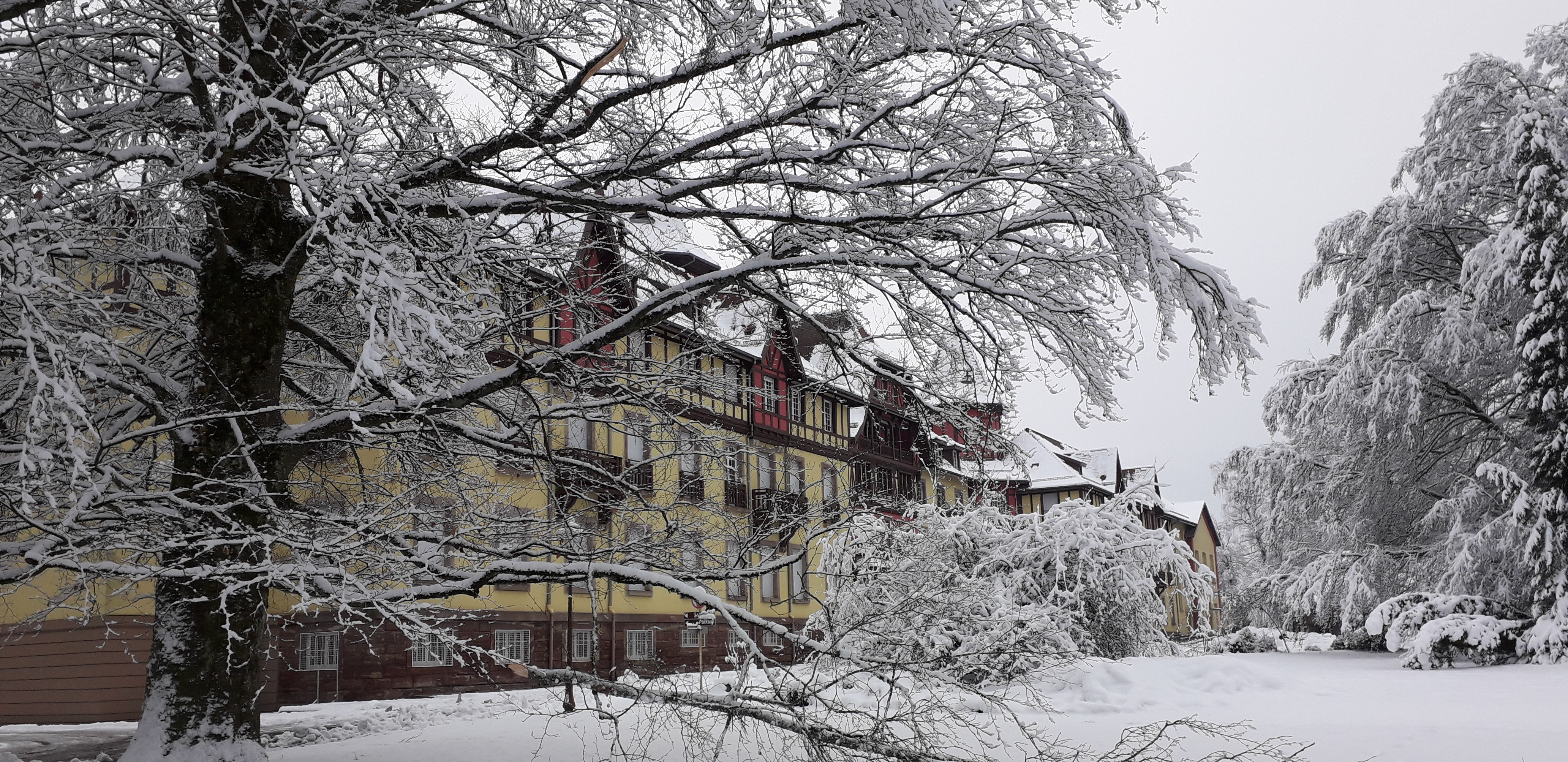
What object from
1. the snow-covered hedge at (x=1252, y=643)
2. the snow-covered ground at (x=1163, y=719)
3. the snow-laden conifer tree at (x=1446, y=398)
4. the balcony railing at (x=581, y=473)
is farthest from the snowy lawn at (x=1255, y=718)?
the snow-covered hedge at (x=1252, y=643)

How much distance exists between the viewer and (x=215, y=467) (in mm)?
5590

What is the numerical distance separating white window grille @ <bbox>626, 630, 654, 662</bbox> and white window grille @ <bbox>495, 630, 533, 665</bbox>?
2.98 meters

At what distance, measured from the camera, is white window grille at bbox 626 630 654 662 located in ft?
79.4

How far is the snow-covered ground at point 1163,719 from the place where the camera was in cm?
834

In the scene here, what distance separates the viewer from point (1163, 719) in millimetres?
10680

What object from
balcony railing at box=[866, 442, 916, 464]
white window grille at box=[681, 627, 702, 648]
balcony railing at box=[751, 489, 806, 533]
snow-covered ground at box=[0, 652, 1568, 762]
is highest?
balcony railing at box=[866, 442, 916, 464]

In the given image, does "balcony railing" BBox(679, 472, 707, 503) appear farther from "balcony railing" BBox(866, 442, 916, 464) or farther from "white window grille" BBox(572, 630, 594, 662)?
"balcony railing" BBox(866, 442, 916, 464)

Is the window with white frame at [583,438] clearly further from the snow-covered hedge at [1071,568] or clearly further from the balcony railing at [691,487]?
the balcony railing at [691,487]

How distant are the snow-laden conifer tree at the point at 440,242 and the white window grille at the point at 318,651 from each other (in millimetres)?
10543

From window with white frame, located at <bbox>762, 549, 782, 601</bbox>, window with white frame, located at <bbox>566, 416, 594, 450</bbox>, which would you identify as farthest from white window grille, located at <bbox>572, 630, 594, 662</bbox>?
window with white frame, located at <bbox>762, 549, 782, 601</bbox>

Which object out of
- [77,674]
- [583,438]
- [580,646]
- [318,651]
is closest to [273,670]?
[318,651]

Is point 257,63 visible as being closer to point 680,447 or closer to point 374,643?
point 680,447

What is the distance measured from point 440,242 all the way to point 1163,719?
8746mm

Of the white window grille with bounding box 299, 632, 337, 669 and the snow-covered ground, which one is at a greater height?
the white window grille with bounding box 299, 632, 337, 669
